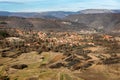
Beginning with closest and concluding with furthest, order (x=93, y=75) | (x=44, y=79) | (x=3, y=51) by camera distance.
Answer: (x=44, y=79)
(x=93, y=75)
(x=3, y=51)

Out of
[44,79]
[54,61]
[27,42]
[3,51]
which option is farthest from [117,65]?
[27,42]

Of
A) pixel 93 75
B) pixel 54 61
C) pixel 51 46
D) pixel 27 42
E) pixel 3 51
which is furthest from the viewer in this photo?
pixel 27 42

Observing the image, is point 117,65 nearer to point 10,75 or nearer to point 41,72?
point 41,72

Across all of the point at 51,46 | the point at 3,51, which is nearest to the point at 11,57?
the point at 3,51

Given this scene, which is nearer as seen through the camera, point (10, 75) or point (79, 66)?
point (10, 75)

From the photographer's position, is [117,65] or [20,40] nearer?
[117,65]

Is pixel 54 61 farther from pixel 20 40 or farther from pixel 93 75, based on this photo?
pixel 20 40

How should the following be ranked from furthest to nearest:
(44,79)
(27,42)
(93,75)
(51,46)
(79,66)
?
(27,42)
(51,46)
(79,66)
(93,75)
(44,79)

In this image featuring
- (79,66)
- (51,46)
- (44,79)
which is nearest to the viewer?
(44,79)
